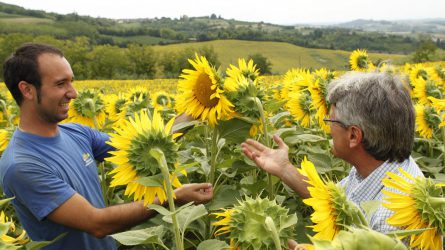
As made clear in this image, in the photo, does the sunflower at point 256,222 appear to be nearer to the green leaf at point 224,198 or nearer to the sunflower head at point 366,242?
the sunflower head at point 366,242

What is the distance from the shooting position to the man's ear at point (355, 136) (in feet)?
7.07

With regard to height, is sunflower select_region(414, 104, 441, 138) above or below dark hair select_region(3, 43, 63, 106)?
below

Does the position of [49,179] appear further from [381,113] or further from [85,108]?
[381,113]

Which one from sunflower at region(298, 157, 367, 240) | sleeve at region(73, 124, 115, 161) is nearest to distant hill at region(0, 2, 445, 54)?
sleeve at region(73, 124, 115, 161)

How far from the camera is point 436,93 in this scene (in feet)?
13.5

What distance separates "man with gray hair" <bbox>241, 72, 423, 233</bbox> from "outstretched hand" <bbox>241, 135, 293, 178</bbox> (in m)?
0.08

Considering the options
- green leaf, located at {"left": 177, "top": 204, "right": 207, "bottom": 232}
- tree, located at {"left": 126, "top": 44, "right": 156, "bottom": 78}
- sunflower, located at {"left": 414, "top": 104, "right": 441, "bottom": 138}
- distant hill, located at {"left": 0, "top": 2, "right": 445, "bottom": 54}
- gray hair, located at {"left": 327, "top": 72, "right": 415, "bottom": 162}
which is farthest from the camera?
distant hill, located at {"left": 0, "top": 2, "right": 445, "bottom": 54}

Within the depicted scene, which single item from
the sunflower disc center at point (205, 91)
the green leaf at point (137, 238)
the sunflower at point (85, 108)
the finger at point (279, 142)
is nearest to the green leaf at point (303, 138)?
the finger at point (279, 142)

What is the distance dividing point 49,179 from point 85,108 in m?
1.36

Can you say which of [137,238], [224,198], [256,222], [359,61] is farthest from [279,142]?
[359,61]

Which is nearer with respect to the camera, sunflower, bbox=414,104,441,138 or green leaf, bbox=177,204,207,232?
green leaf, bbox=177,204,207,232

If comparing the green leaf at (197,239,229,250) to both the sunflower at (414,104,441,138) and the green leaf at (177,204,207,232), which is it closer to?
the green leaf at (177,204,207,232)

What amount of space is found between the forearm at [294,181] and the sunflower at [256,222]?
735mm

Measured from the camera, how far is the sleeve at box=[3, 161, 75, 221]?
2.38m
